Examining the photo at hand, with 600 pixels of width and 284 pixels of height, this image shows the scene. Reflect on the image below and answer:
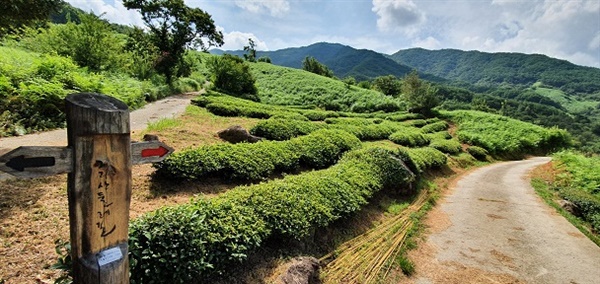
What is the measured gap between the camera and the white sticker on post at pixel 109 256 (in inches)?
81.9

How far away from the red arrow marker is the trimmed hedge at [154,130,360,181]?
4.41m

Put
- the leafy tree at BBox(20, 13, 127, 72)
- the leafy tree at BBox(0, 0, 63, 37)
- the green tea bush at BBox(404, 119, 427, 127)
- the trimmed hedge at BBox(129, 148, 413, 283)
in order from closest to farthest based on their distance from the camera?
the trimmed hedge at BBox(129, 148, 413, 283) → the leafy tree at BBox(0, 0, 63, 37) → the leafy tree at BBox(20, 13, 127, 72) → the green tea bush at BBox(404, 119, 427, 127)

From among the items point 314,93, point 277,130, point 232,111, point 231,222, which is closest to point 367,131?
point 277,130

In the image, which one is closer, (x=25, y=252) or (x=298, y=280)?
(x=25, y=252)

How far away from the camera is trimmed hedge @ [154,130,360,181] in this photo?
6.69 m

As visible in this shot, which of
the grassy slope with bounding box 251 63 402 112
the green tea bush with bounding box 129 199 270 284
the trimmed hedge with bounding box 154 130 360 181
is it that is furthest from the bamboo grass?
the grassy slope with bounding box 251 63 402 112

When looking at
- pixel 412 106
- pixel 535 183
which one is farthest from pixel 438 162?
pixel 412 106

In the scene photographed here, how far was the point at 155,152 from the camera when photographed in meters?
2.42

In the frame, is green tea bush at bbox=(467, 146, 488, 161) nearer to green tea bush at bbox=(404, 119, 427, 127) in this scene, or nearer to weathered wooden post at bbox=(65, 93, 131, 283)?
green tea bush at bbox=(404, 119, 427, 127)

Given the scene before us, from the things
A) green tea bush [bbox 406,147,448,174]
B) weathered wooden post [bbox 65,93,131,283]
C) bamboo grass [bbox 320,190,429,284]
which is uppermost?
weathered wooden post [bbox 65,93,131,283]

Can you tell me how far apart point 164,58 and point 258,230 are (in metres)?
26.9

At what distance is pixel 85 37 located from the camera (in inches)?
664

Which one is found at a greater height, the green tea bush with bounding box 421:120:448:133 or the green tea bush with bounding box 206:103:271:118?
the green tea bush with bounding box 421:120:448:133

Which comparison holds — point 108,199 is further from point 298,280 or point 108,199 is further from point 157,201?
point 157,201
